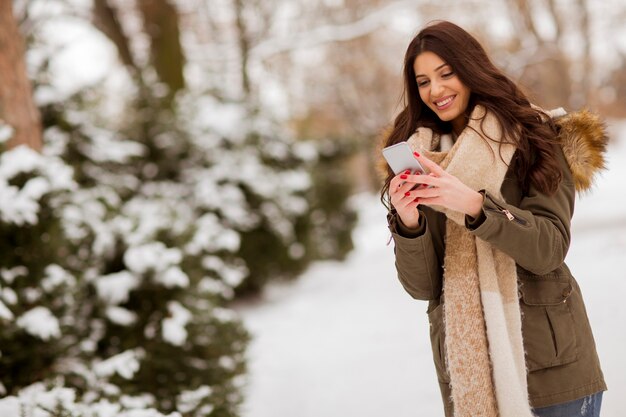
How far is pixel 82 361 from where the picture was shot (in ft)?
12.7

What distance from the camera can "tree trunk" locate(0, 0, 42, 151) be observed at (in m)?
4.30

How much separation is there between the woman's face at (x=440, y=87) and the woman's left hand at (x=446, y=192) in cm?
34

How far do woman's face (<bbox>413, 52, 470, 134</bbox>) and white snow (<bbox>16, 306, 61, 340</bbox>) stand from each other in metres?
2.51

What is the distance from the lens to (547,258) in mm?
1750

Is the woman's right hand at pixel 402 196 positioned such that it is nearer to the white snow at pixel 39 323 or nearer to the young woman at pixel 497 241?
the young woman at pixel 497 241

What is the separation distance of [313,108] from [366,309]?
17379 millimetres

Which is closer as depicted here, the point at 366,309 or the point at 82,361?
the point at 82,361

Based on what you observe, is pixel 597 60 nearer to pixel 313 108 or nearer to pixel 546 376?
pixel 313 108

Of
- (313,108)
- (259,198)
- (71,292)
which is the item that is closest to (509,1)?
(259,198)

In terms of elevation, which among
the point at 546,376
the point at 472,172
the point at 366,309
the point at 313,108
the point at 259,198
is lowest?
the point at 546,376

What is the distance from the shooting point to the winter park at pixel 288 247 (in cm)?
187

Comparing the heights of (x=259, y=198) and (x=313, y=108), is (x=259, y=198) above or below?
below

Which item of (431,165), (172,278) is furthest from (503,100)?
(172,278)

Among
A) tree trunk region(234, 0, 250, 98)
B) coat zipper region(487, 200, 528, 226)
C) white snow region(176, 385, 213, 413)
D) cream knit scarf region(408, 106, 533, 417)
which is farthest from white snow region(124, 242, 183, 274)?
tree trunk region(234, 0, 250, 98)
